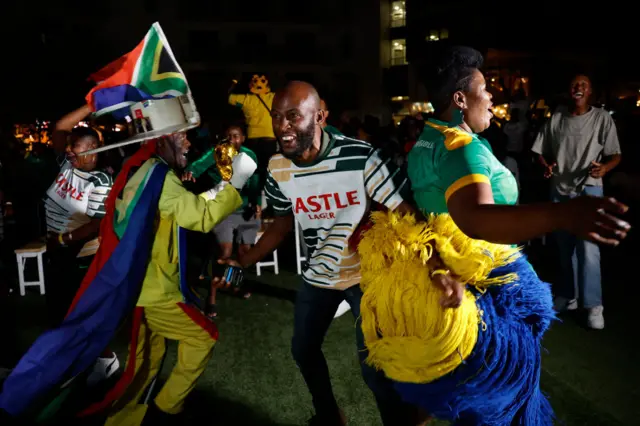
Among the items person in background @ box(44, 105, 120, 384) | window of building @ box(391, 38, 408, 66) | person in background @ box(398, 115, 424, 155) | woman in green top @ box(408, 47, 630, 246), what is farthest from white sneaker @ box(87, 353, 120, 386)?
window of building @ box(391, 38, 408, 66)

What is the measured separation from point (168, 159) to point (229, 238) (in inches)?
119

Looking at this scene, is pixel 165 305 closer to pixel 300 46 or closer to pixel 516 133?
pixel 516 133

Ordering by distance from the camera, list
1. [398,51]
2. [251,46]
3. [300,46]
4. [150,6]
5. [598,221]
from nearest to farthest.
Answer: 1. [598,221]
2. [150,6]
3. [251,46]
4. [300,46]
5. [398,51]

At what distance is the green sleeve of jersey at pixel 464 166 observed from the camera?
1.96 meters

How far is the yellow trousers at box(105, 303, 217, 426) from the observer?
130 inches

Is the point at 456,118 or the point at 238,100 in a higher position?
the point at 238,100

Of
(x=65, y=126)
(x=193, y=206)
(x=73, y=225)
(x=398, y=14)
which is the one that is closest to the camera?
(x=193, y=206)

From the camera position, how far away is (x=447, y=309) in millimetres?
2096

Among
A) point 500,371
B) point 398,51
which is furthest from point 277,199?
point 398,51

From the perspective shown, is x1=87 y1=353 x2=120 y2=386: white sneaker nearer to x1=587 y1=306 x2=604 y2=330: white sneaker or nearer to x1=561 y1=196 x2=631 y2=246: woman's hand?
x1=561 y1=196 x2=631 y2=246: woman's hand

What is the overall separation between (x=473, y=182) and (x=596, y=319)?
3.92 metres

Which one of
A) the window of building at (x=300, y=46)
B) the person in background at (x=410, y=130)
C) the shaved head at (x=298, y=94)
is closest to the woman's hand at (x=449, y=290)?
the shaved head at (x=298, y=94)

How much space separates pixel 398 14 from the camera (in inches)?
1906

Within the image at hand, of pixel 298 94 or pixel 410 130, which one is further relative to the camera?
pixel 410 130
